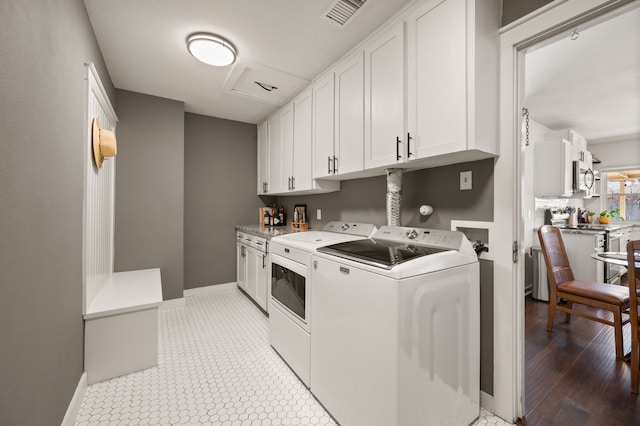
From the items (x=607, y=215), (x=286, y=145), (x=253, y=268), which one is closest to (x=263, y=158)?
(x=286, y=145)

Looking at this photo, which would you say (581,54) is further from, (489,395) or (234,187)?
(234,187)

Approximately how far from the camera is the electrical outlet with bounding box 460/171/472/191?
66.1 inches

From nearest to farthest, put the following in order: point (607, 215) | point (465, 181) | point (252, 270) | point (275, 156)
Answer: point (465, 181) → point (252, 270) → point (275, 156) → point (607, 215)

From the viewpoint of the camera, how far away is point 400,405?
1.15 meters

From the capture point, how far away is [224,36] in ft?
6.68

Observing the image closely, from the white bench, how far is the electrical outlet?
2.34m

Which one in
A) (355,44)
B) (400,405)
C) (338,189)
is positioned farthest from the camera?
(338,189)

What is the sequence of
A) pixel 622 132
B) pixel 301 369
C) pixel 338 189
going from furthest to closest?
pixel 622 132 → pixel 338 189 → pixel 301 369

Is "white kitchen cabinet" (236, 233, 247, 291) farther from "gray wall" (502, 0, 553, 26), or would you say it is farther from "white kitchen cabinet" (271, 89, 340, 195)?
"gray wall" (502, 0, 553, 26)

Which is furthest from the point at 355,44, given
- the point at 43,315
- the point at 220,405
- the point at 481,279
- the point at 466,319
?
the point at 220,405

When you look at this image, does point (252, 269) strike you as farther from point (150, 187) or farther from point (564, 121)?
point (564, 121)

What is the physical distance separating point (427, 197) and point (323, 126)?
116 cm

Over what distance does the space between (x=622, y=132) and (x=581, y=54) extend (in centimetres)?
374

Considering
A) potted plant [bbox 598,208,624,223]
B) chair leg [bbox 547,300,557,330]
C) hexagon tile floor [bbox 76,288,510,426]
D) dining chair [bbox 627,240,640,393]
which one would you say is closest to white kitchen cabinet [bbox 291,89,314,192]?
hexagon tile floor [bbox 76,288,510,426]
